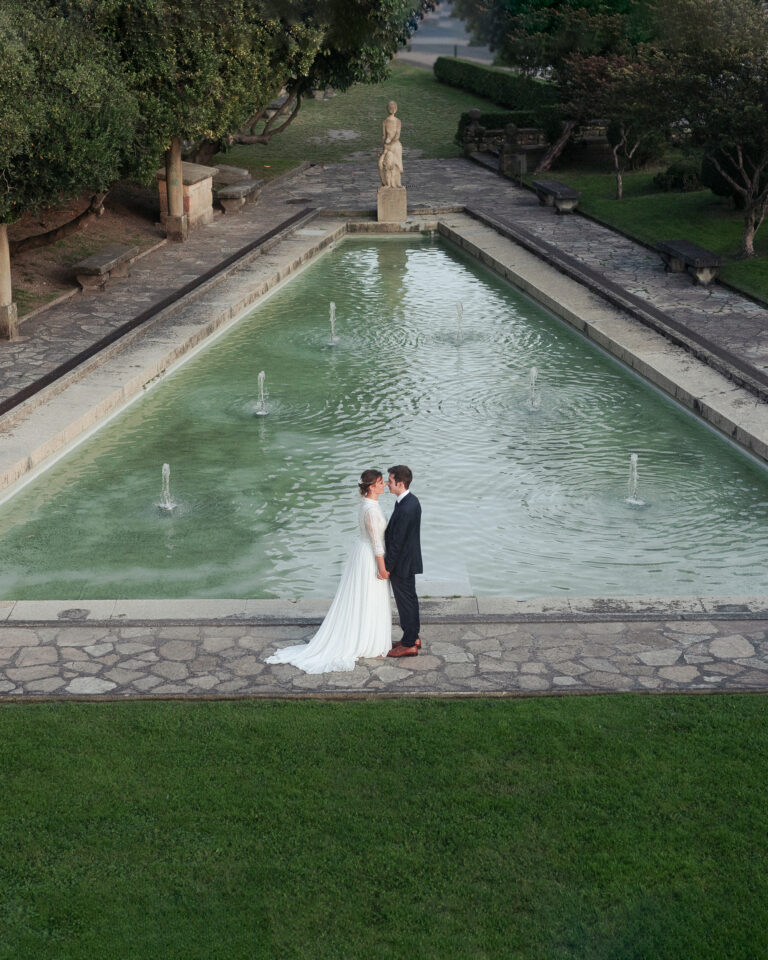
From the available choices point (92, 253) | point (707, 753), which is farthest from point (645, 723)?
point (92, 253)

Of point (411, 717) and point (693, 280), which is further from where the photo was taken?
point (693, 280)

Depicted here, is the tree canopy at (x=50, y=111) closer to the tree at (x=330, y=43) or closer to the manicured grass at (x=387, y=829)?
the tree at (x=330, y=43)

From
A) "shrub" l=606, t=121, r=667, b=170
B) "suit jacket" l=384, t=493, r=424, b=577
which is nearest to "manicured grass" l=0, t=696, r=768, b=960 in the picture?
"suit jacket" l=384, t=493, r=424, b=577

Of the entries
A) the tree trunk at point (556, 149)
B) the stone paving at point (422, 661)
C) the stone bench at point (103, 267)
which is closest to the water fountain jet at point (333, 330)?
the stone bench at point (103, 267)

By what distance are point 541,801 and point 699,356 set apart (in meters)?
10.9

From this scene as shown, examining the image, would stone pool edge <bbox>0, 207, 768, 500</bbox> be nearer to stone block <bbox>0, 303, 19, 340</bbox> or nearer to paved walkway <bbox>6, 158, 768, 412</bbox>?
paved walkway <bbox>6, 158, 768, 412</bbox>

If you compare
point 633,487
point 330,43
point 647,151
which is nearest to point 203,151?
point 330,43

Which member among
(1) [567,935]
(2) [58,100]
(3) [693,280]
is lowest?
(1) [567,935]

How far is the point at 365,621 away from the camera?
871 centimetres

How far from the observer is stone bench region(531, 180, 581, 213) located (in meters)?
27.6

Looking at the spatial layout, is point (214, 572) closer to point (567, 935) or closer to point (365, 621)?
point (365, 621)

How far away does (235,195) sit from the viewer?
28.1 metres

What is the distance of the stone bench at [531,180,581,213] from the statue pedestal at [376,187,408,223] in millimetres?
3497

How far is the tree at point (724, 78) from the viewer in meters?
19.6
